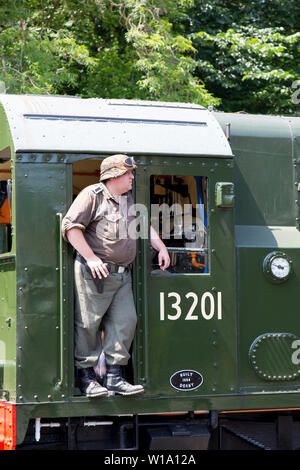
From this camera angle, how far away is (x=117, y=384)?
16.1 feet

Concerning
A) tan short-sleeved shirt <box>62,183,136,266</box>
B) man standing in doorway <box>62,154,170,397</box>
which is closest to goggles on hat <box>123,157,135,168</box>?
man standing in doorway <box>62,154,170,397</box>

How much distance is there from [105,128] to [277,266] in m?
1.68

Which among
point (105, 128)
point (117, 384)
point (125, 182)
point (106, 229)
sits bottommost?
point (117, 384)

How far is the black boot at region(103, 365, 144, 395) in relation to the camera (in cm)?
488

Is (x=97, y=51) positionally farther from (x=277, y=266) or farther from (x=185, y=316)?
(x=185, y=316)

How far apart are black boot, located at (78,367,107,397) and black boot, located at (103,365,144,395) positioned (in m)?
0.08

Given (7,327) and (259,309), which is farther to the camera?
(259,309)

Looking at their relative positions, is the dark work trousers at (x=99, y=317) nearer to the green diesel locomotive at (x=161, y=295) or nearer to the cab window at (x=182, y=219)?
the green diesel locomotive at (x=161, y=295)

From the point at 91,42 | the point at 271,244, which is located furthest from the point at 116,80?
the point at 271,244

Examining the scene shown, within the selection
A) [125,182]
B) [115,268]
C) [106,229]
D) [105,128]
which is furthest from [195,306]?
[105,128]

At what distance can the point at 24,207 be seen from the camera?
4.82 m

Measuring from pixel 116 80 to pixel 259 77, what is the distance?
2.62 metres

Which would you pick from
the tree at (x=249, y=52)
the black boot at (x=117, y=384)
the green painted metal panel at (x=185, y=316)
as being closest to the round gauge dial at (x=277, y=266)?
the green painted metal panel at (x=185, y=316)

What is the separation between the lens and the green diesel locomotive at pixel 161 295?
4812 mm
